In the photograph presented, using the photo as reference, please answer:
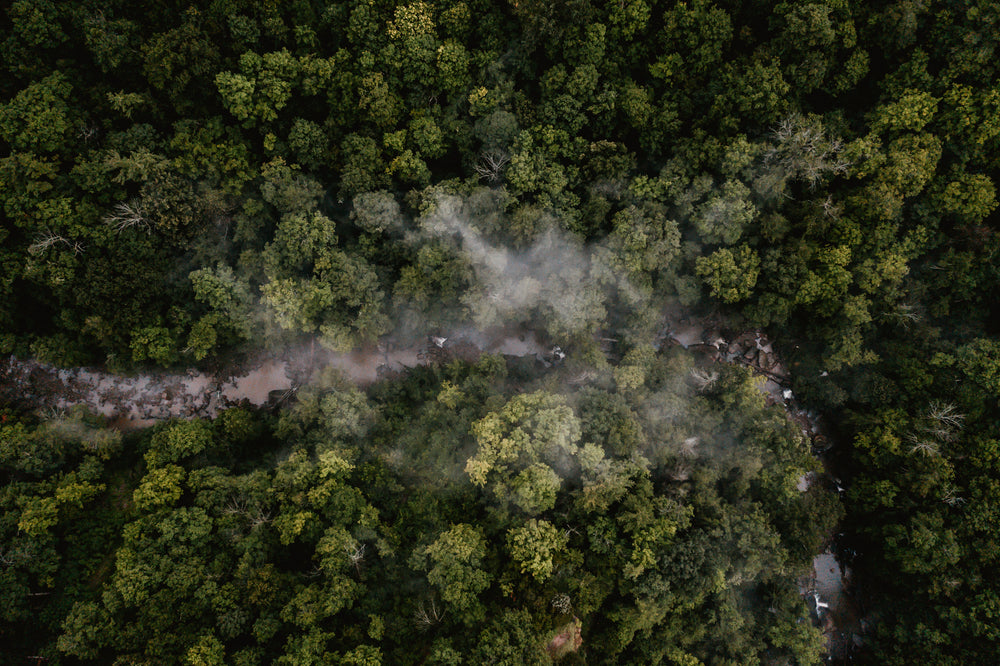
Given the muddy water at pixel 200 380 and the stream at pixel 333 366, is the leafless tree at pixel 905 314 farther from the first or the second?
the muddy water at pixel 200 380

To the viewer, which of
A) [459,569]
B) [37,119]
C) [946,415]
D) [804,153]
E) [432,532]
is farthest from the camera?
[946,415]

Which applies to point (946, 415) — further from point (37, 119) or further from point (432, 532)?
point (37, 119)

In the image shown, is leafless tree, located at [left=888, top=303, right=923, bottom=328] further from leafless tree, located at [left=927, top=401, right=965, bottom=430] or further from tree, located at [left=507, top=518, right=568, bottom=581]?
tree, located at [left=507, top=518, right=568, bottom=581]

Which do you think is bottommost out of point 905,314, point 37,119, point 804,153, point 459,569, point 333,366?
point 459,569

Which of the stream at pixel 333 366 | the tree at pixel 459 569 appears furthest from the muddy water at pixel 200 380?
the tree at pixel 459 569

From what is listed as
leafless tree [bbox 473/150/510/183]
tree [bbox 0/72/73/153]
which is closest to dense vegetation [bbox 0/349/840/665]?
leafless tree [bbox 473/150/510/183]

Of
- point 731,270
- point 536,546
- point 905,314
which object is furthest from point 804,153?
point 536,546

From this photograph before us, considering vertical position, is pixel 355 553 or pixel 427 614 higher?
pixel 355 553

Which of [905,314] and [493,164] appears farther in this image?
[493,164]

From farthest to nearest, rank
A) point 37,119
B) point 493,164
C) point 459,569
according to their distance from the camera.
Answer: point 493,164 < point 37,119 < point 459,569
